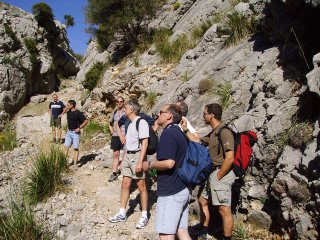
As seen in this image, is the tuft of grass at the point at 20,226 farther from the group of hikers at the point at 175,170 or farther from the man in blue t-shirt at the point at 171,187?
the man in blue t-shirt at the point at 171,187

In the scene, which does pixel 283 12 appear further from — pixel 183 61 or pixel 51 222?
pixel 51 222

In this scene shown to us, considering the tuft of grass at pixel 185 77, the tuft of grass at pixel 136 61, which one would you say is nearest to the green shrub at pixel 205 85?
the tuft of grass at pixel 185 77

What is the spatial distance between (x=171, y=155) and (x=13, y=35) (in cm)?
2007

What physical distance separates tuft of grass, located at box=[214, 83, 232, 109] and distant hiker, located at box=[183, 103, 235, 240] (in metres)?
2.60

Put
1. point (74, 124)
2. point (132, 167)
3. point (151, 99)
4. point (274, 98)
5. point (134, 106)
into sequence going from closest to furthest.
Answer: point (134, 106) → point (132, 167) → point (274, 98) → point (74, 124) → point (151, 99)

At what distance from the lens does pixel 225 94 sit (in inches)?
289

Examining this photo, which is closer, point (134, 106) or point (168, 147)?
point (168, 147)

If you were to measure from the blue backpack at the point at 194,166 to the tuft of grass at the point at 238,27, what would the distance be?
21.6ft

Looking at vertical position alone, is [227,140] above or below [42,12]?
below

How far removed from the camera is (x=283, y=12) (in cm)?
704

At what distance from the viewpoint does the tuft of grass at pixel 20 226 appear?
4.77 metres

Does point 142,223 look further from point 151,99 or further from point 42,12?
point 42,12

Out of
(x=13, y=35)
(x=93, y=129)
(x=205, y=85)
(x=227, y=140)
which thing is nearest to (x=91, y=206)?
(x=227, y=140)

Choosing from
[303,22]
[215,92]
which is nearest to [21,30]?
[215,92]
